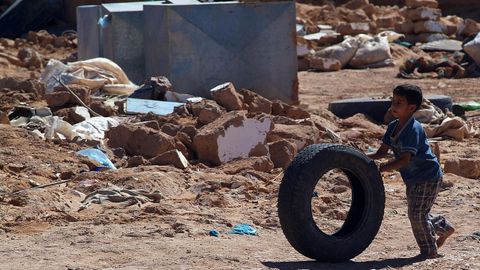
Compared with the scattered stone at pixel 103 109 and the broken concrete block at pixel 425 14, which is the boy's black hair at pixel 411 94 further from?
the broken concrete block at pixel 425 14

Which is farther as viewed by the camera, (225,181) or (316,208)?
(225,181)

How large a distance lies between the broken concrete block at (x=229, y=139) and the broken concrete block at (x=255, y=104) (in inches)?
55.8

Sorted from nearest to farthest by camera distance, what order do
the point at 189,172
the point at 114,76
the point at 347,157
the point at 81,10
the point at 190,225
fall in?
the point at 347,157 → the point at 190,225 → the point at 189,172 → the point at 114,76 → the point at 81,10

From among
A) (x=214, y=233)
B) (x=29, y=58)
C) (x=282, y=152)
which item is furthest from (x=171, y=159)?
(x=29, y=58)

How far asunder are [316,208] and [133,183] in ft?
4.81

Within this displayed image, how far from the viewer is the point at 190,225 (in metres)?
6.95

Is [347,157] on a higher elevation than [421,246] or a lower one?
higher

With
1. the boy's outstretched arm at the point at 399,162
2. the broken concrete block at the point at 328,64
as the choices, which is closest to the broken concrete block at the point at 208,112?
the boy's outstretched arm at the point at 399,162

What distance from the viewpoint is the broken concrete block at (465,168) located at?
9.22 metres

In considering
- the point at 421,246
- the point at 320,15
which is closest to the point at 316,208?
the point at 421,246

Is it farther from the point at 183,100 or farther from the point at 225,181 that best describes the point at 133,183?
the point at 183,100

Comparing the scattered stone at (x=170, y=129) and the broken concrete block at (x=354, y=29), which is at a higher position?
the scattered stone at (x=170, y=129)

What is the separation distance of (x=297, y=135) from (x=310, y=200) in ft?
13.7

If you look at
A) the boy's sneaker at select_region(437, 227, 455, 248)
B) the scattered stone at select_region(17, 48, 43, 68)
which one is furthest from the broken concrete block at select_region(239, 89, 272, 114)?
the scattered stone at select_region(17, 48, 43, 68)
